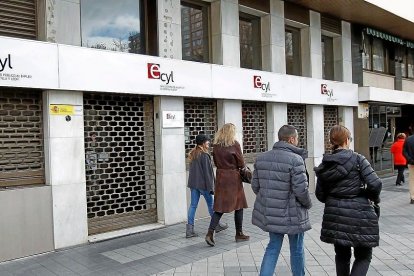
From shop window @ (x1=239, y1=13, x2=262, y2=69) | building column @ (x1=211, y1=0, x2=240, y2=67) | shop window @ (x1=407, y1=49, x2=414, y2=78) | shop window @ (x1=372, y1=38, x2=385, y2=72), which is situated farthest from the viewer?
shop window @ (x1=407, y1=49, x2=414, y2=78)

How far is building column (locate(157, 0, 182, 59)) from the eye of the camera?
306 inches

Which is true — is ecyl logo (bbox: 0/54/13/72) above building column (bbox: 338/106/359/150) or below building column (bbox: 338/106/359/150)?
above

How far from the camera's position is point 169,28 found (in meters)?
7.90

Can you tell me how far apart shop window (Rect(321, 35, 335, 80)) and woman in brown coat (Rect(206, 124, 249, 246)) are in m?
7.85

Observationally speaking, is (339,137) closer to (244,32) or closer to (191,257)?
(191,257)

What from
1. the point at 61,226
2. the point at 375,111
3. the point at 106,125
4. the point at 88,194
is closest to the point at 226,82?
the point at 106,125

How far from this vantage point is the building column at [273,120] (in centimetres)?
1030

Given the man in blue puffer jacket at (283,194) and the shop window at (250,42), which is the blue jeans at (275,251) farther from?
the shop window at (250,42)

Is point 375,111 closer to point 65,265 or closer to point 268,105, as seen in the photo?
point 268,105

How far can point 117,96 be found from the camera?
7.33 m

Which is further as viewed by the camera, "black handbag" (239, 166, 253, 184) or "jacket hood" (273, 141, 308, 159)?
"black handbag" (239, 166, 253, 184)

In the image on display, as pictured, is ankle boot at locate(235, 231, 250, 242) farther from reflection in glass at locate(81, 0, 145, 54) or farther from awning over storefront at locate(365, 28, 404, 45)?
awning over storefront at locate(365, 28, 404, 45)

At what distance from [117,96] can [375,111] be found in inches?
423

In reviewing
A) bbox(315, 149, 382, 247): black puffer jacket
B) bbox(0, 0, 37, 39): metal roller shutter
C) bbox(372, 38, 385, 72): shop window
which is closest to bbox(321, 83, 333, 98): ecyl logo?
bbox(372, 38, 385, 72): shop window
